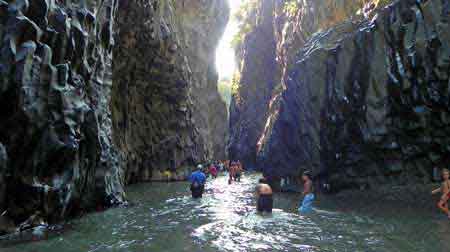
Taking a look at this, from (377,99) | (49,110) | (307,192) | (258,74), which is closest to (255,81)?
(258,74)

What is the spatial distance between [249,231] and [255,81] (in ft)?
149

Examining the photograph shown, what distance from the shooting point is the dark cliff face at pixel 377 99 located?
620 inches

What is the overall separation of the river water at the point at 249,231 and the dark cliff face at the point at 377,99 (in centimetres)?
292

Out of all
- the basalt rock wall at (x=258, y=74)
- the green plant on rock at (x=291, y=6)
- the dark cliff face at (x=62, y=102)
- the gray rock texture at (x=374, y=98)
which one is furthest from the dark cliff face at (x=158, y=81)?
the gray rock texture at (x=374, y=98)

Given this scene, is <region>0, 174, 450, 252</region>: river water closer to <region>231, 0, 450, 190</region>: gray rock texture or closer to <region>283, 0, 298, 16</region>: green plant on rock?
<region>231, 0, 450, 190</region>: gray rock texture

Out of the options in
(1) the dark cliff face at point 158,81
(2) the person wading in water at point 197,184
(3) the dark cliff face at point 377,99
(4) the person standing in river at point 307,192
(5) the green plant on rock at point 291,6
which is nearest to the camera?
(4) the person standing in river at point 307,192

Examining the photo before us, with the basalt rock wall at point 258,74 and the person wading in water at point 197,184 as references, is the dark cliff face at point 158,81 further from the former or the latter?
the person wading in water at point 197,184

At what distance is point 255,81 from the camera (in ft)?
181

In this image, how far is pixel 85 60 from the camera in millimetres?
13836

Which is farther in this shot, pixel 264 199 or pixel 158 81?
pixel 158 81

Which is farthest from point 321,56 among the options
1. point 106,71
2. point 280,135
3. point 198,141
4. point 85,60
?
point 198,141

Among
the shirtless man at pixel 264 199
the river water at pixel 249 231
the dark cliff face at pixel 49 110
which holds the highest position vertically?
the dark cliff face at pixel 49 110

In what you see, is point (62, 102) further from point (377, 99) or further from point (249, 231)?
point (377, 99)

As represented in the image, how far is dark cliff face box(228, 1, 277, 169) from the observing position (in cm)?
5238
